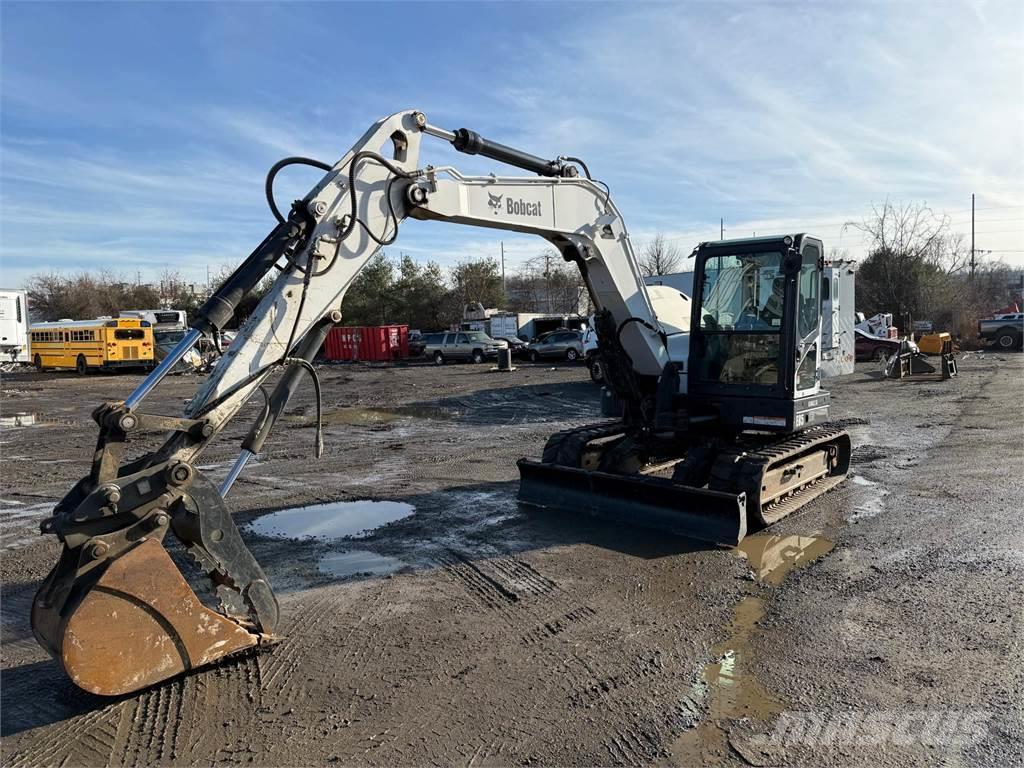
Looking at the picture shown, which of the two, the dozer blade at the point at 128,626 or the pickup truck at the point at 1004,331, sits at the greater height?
the pickup truck at the point at 1004,331

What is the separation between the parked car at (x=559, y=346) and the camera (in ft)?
107

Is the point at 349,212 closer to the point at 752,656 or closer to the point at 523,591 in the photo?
the point at 523,591

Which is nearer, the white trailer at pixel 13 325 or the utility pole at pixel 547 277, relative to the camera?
the white trailer at pixel 13 325

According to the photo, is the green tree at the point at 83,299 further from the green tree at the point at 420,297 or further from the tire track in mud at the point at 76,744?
the tire track in mud at the point at 76,744

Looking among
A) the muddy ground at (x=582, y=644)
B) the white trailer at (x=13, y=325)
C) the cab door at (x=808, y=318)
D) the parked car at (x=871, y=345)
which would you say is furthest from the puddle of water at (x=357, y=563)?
the white trailer at (x=13, y=325)

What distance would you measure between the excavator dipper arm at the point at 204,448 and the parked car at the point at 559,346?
85.5 feet

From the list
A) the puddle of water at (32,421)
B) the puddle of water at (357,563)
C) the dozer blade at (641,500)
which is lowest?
the puddle of water at (357,563)

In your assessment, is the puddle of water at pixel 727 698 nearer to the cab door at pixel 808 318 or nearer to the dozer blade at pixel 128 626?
the dozer blade at pixel 128 626

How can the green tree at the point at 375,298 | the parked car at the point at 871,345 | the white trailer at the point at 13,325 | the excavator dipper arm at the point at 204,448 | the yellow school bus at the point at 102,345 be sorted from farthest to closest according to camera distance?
1. the green tree at the point at 375,298
2. the yellow school bus at the point at 102,345
3. the white trailer at the point at 13,325
4. the parked car at the point at 871,345
5. the excavator dipper arm at the point at 204,448

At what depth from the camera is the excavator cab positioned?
7395 mm

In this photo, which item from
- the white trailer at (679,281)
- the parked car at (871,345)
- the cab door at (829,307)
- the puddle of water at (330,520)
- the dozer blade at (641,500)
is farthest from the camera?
the parked car at (871,345)

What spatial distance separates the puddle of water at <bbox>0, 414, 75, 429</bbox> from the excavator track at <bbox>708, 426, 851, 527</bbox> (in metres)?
15.8

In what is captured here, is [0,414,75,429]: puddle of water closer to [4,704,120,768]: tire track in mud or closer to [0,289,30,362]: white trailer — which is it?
[0,289,30,362]: white trailer

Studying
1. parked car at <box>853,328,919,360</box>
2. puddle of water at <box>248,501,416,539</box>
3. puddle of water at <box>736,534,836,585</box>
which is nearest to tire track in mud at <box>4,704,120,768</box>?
puddle of water at <box>248,501,416,539</box>
